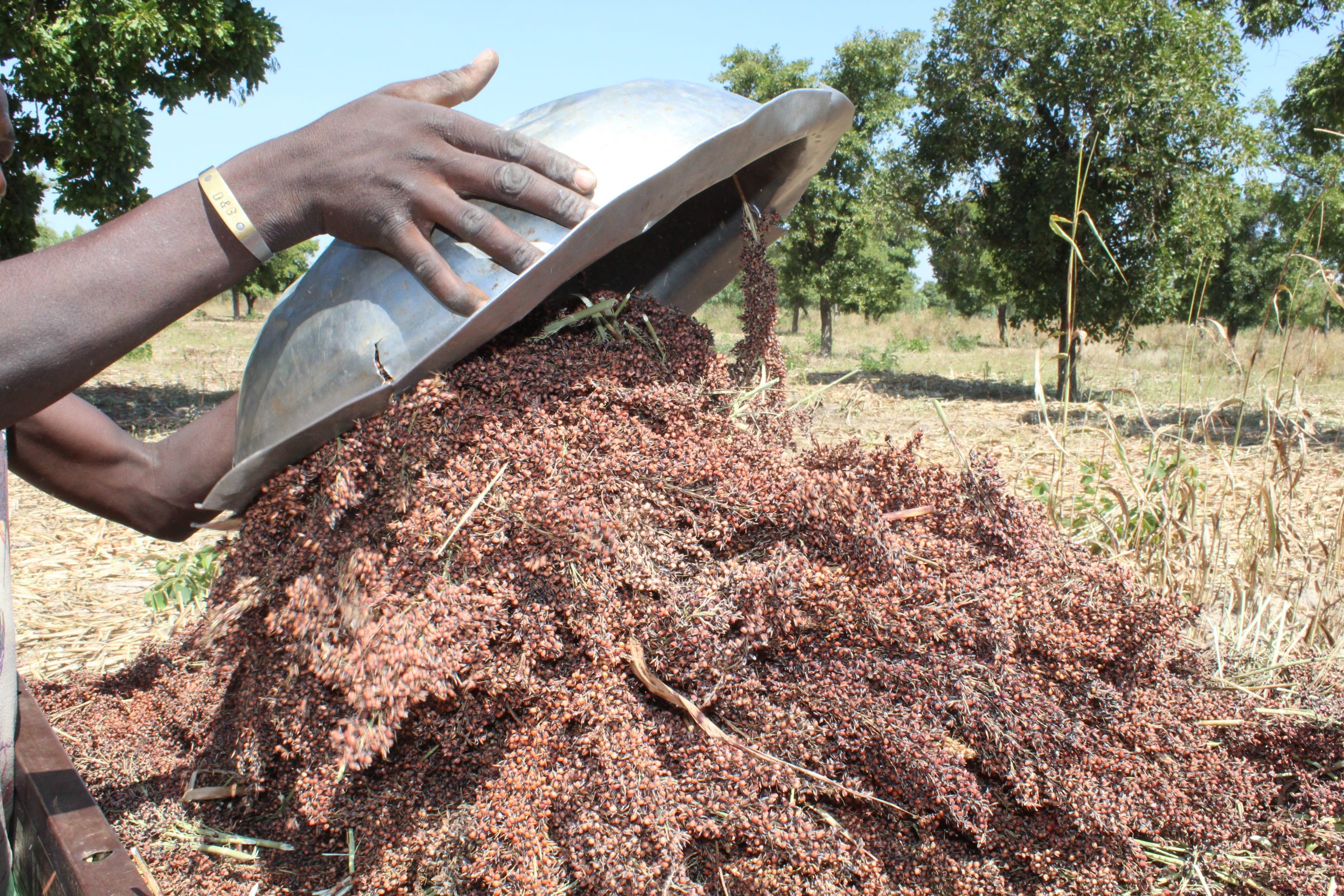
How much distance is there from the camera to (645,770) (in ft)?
3.30

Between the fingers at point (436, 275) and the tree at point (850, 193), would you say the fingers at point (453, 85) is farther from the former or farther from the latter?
the tree at point (850, 193)

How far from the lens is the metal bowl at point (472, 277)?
0.97 metres

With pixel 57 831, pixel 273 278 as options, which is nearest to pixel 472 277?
pixel 57 831

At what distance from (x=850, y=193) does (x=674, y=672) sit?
86.9ft

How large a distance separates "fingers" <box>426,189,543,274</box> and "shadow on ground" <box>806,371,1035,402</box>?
521 inches

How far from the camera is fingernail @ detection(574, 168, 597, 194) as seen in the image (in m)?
0.97

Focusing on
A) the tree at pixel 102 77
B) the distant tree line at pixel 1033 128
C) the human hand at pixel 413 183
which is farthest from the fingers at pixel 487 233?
the tree at pixel 102 77

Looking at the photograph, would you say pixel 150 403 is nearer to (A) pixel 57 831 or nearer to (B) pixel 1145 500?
(A) pixel 57 831

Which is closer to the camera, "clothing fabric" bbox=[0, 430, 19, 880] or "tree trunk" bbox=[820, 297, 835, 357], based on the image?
"clothing fabric" bbox=[0, 430, 19, 880]

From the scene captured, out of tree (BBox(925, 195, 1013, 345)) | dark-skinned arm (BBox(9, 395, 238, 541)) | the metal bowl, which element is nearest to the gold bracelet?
the metal bowl

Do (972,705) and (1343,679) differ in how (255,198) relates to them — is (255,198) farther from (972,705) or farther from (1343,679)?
(1343,679)

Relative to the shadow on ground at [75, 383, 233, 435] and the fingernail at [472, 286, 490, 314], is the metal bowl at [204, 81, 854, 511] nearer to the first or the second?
the fingernail at [472, 286, 490, 314]

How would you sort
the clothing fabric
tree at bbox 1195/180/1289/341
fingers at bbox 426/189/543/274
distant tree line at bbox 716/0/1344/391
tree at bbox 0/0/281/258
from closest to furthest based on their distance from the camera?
fingers at bbox 426/189/543/274
the clothing fabric
tree at bbox 0/0/281/258
distant tree line at bbox 716/0/1344/391
tree at bbox 1195/180/1289/341

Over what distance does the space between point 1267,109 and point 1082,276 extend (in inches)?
156
